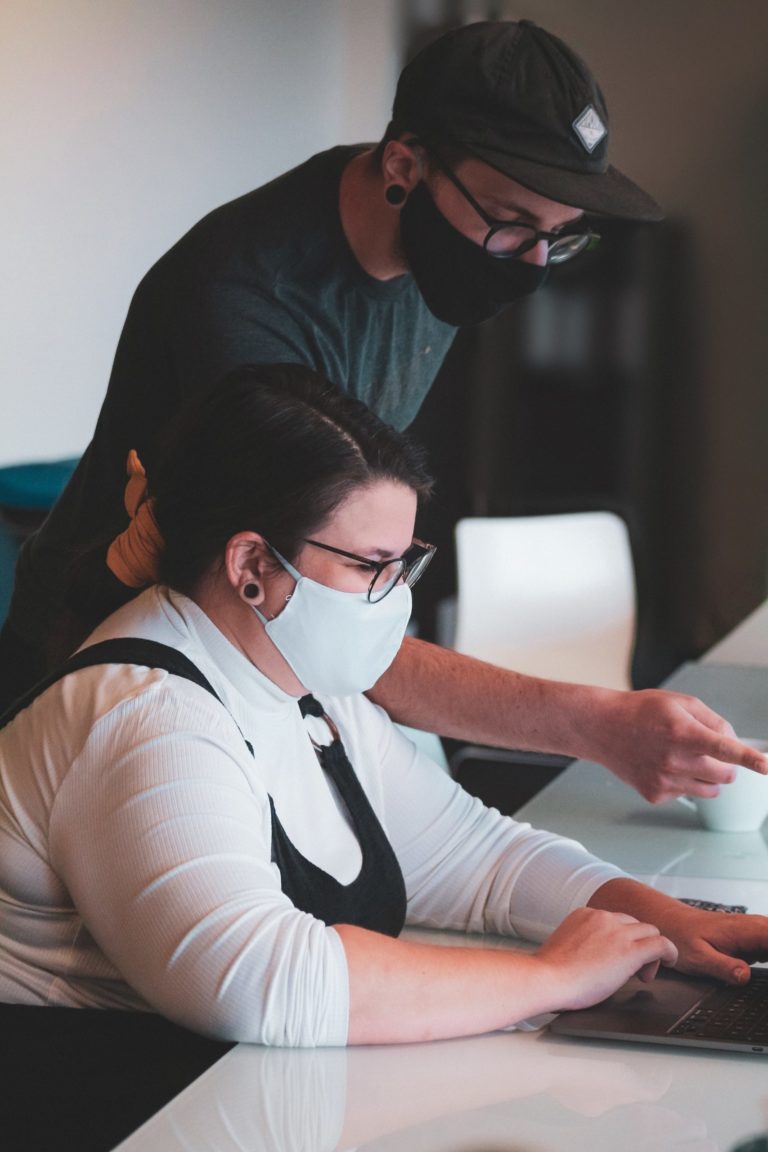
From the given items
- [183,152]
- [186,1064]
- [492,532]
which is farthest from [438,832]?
[183,152]

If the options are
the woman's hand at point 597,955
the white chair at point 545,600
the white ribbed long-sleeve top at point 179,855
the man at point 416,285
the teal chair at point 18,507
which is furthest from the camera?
the white chair at point 545,600

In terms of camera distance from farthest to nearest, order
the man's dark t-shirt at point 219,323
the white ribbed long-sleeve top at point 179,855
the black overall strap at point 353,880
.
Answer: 1. the man's dark t-shirt at point 219,323
2. the black overall strap at point 353,880
3. the white ribbed long-sleeve top at point 179,855

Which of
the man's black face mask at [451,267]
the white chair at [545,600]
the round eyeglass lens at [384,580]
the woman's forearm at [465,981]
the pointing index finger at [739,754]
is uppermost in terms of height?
the man's black face mask at [451,267]

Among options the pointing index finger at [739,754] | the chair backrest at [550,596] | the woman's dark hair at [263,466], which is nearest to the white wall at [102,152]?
the chair backrest at [550,596]

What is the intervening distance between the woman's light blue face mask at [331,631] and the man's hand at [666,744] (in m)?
0.29

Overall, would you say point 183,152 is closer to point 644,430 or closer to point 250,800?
point 644,430

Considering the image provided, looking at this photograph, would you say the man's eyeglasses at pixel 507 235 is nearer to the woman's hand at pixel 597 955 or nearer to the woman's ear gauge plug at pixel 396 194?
the woman's ear gauge plug at pixel 396 194

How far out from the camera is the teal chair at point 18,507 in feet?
10.3

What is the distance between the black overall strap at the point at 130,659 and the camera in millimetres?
1279

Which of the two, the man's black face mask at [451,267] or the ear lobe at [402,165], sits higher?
the ear lobe at [402,165]

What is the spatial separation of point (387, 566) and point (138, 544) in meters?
0.24

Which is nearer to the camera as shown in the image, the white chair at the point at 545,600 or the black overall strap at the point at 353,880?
the black overall strap at the point at 353,880

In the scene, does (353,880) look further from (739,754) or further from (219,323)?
(219,323)

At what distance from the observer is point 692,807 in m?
1.89
